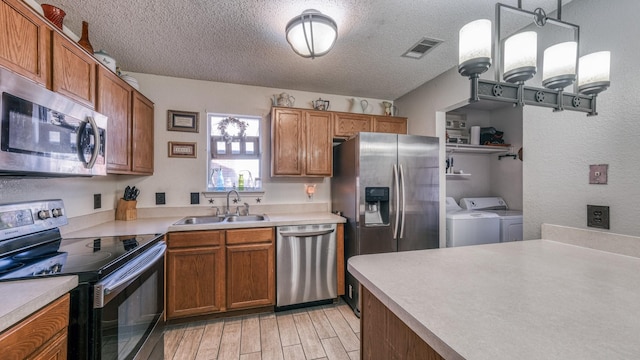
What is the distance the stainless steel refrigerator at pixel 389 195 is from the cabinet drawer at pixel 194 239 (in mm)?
1264

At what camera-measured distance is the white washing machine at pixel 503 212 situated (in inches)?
121

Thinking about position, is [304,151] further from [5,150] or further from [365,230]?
[5,150]

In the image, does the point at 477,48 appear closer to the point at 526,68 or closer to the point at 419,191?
the point at 526,68

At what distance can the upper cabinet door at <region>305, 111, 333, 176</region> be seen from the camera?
2.99 m

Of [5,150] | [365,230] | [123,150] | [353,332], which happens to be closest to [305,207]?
[365,230]

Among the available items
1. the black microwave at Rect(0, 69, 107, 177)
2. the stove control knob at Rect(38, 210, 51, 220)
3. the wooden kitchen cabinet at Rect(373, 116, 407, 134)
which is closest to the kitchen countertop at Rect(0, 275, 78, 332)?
the black microwave at Rect(0, 69, 107, 177)

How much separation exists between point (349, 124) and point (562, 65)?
2.12m

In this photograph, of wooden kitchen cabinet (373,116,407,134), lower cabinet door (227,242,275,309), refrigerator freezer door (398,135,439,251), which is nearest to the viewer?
lower cabinet door (227,242,275,309)

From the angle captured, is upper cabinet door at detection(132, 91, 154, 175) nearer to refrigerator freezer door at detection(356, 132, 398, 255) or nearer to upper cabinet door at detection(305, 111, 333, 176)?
upper cabinet door at detection(305, 111, 333, 176)

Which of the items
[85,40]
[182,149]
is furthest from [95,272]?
[182,149]

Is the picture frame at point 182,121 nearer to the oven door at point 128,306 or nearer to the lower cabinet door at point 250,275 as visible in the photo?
the lower cabinet door at point 250,275

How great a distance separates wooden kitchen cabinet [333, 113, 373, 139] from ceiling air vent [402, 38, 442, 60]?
3.12 feet

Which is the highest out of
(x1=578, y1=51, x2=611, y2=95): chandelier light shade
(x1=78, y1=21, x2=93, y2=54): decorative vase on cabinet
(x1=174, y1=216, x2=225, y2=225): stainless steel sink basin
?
(x1=78, y1=21, x2=93, y2=54): decorative vase on cabinet

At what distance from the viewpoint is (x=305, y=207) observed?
10.7 feet
